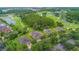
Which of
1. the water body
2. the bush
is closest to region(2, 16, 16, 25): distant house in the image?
the water body

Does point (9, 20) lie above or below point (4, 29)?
above

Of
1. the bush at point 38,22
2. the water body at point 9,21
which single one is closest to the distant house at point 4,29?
the water body at point 9,21

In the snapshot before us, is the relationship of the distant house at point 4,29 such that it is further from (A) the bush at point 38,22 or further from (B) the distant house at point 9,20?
(A) the bush at point 38,22

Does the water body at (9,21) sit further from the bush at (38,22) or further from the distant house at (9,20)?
the bush at (38,22)

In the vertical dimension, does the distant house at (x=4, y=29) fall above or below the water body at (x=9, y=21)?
below

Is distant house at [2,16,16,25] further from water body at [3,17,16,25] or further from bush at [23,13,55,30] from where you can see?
bush at [23,13,55,30]

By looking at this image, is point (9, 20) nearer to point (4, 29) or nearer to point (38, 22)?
point (4, 29)

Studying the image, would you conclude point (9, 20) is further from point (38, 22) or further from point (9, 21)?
point (38, 22)

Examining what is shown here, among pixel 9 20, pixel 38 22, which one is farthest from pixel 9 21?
pixel 38 22

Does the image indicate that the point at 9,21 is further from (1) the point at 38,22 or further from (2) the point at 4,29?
(1) the point at 38,22

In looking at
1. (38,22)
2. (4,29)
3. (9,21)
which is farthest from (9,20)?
(38,22)
